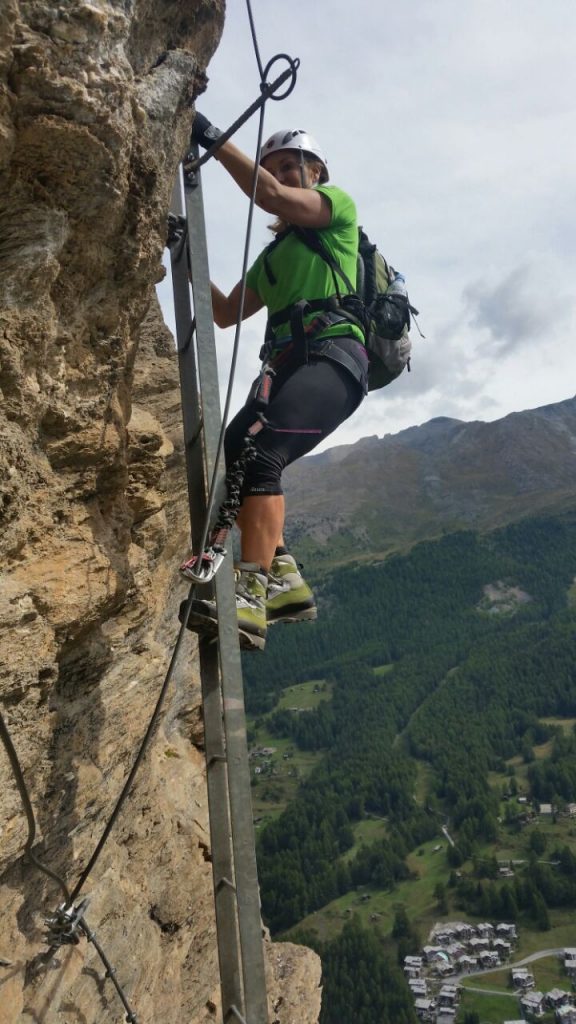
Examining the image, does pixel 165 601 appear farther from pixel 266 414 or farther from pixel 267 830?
pixel 267 830

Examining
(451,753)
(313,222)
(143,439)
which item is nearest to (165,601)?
(143,439)

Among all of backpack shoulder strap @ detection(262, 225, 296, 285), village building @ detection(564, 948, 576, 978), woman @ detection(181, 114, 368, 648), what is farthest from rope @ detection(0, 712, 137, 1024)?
village building @ detection(564, 948, 576, 978)

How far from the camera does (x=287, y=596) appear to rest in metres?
5.61

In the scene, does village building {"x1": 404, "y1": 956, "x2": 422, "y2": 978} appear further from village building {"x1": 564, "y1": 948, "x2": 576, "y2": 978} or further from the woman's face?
the woman's face

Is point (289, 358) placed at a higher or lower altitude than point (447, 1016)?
higher

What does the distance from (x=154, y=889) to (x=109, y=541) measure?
2.97 meters

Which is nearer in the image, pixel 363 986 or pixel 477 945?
pixel 363 986

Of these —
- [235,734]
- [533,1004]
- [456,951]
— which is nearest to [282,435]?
[235,734]

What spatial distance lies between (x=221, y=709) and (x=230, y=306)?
12.5ft

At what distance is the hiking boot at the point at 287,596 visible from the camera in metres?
5.56

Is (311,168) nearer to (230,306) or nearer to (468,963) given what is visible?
(230,306)

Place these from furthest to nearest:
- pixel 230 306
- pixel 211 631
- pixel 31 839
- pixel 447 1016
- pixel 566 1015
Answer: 1. pixel 447 1016
2. pixel 566 1015
3. pixel 230 306
4. pixel 211 631
5. pixel 31 839

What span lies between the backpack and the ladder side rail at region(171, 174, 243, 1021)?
1.19 metres

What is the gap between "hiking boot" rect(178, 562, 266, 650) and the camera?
4410 mm
